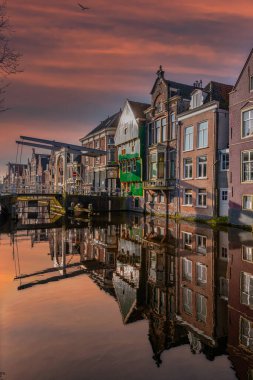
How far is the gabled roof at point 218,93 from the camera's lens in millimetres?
29377

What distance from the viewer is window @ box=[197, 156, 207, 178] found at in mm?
30219

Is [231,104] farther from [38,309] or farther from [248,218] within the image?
[38,309]

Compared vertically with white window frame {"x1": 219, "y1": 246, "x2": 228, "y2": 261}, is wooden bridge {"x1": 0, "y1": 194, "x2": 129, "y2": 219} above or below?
above

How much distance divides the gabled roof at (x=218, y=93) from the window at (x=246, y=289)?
22.6 m

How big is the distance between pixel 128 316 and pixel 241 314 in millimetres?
2708

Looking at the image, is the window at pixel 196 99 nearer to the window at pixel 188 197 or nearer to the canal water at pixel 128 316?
the window at pixel 188 197

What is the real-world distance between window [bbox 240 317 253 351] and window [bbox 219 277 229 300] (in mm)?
1502

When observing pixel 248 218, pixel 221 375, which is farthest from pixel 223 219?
pixel 221 375

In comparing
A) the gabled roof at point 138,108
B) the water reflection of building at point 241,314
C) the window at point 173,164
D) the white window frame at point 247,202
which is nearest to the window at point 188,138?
the window at point 173,164

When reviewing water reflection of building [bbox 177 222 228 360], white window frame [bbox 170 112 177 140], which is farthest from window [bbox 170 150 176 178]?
water reflection of building [bbox 177 222 228 360]

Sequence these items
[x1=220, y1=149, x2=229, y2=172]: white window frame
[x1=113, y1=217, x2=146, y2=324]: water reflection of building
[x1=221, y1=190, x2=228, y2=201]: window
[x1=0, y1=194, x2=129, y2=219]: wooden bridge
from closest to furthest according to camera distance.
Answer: [x1=113, y1=217, x2=146, y2=324]: water reflection of building → [x1=221, y1=190, x2=228, y2=201]: window → [x1=220, y1=149, x2=229, y2=172]: white window frame → [x1=0, y1=194, x2=129, y2=219]: wooden bridge

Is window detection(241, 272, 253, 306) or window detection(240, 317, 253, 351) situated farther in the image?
window detection(241, 272, 253, 306)

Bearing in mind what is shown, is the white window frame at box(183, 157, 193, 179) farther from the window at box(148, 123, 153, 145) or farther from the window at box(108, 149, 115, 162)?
the window at box(108, 149, 115, 162)

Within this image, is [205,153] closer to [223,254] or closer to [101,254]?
[223,254]
